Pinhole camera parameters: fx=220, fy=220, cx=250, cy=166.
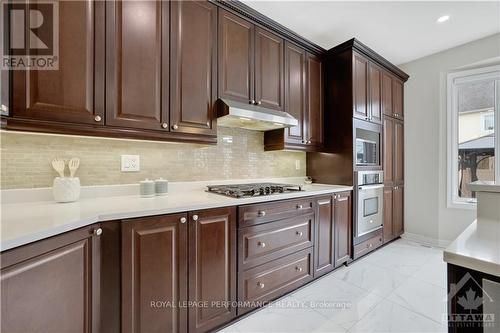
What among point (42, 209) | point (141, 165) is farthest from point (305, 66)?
point (42, 209)

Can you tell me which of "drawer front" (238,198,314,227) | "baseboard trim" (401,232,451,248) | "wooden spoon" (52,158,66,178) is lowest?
"baseboard trim" (401,232,451,248)

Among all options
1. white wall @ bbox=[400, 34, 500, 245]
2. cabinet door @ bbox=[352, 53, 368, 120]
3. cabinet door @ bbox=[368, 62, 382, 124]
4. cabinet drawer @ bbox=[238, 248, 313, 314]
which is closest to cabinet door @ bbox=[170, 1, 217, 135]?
cabinet drawer @ bbox=[238, 248, 313, 314]

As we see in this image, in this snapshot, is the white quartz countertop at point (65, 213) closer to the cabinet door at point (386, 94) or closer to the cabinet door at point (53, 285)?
the cabinet door at point (53, 285)

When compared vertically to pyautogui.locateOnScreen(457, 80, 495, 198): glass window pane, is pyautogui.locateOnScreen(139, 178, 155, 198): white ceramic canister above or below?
below

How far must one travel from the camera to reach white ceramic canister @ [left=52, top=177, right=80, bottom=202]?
129 cm

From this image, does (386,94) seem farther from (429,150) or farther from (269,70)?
(269,70)

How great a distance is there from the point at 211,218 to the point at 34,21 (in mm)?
1385

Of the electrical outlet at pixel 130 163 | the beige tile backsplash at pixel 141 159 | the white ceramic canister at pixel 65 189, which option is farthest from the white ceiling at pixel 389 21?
the white ceramic canister at pixel 65 189

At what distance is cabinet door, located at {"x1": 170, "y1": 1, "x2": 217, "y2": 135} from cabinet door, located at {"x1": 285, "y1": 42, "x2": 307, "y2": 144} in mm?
840

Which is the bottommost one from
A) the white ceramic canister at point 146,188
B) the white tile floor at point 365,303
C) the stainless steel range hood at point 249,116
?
the white tile floor at point 365,303

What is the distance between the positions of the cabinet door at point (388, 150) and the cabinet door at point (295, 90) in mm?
1318

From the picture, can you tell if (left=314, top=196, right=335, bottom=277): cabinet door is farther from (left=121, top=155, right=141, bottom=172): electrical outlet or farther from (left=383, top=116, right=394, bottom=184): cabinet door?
(left=121, top=155, right=141, bottom=172): electrical outlet

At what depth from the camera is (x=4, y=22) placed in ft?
3.48

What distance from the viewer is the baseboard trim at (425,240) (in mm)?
3014
